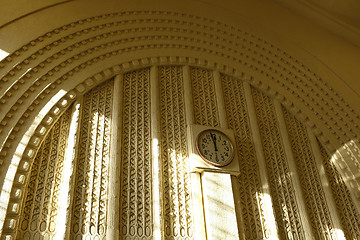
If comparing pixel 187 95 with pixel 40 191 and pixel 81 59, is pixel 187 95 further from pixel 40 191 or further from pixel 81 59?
pixel 40 191

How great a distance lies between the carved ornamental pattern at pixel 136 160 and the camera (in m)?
4.67

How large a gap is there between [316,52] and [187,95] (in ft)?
→ 9.09

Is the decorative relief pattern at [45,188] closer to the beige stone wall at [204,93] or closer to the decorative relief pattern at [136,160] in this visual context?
the beige stone wall at [204,93]

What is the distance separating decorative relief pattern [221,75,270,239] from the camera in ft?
17.3

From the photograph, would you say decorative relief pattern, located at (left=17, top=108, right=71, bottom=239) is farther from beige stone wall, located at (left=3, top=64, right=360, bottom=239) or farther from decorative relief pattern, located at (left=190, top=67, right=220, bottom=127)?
decorative relief pattern, located at (left=190, top=67, right=220, bottom=127)

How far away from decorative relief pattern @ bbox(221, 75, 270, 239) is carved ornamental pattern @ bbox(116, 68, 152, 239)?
1.34 meters

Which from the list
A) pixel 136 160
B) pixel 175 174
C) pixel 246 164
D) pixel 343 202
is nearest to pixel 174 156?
pixel 175 174

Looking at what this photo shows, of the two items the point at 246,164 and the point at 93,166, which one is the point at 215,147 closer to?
the point at 246,164

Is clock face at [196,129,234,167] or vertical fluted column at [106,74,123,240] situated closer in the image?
vertical fluted column at [106,74,123,240]

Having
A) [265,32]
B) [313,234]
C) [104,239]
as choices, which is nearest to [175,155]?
[104,239]

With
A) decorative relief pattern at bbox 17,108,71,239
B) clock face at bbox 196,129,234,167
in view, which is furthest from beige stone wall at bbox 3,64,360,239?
clock face at bbox 196,129,234,167

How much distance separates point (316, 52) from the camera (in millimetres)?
7020

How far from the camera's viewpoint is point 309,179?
6016mm

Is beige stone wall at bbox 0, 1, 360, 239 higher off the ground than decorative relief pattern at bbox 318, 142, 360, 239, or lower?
higher
